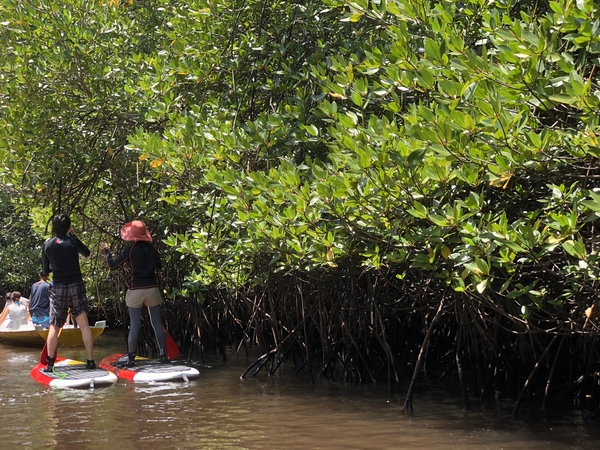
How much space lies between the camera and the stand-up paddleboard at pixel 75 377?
6.85 m

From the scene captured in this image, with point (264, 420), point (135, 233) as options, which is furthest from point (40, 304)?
point (264, 420)

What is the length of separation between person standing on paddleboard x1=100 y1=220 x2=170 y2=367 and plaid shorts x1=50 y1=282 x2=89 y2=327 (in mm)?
448

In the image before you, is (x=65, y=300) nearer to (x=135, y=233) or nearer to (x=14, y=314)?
(x=135, y=233)

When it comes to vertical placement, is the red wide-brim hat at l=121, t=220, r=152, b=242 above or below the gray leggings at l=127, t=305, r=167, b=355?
above

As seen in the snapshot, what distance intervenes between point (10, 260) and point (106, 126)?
7.07 m

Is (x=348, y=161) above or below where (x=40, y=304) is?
above

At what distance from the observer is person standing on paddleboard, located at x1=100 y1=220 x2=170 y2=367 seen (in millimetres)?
7480

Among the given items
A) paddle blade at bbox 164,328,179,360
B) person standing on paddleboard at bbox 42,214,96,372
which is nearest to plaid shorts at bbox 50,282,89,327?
person standing on paddleboard at bbox 42,214,96,372

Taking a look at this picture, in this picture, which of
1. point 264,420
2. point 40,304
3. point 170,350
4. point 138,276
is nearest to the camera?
point 264,420

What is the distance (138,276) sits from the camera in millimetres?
7602

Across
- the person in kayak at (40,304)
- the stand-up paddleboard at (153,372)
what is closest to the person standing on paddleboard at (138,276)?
the stand-up paddleboard at (153,372)

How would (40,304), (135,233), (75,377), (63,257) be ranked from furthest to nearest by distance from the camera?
(40,304) < (135,233) < (63,257) < (75,377)

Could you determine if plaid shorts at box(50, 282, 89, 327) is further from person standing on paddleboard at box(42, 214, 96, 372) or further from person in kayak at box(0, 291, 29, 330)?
person in kayak at box(0, 291, 29, 330)

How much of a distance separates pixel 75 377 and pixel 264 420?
2156 mm
